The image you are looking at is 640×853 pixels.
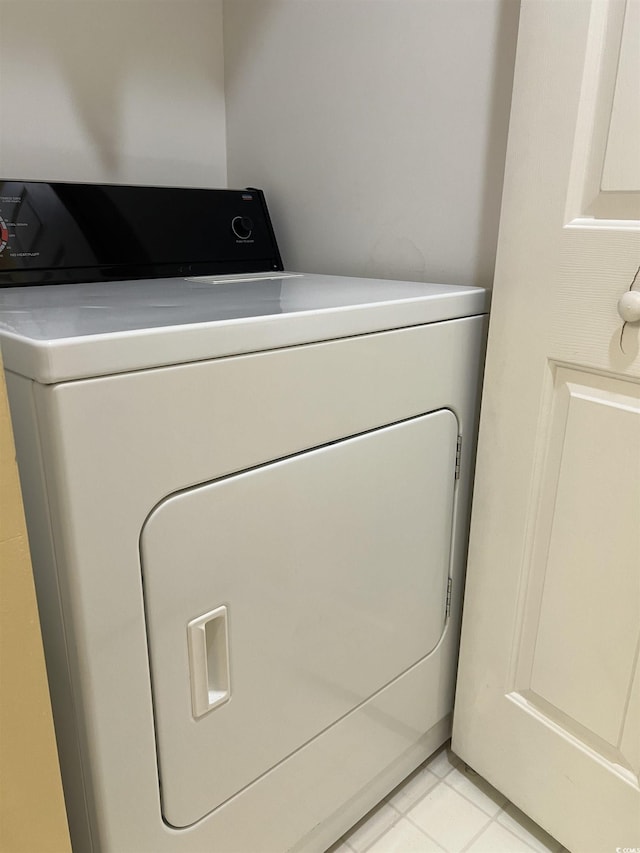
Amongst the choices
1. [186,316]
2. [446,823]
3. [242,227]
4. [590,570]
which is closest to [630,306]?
[590,570]

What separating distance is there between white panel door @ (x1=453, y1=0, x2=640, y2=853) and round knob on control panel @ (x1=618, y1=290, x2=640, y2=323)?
13 mm

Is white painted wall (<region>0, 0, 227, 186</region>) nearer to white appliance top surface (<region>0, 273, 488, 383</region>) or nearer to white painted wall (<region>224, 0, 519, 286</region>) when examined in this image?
white painted wall (<region>224, 0, 519, 286</region>)

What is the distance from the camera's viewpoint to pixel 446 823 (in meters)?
1.08

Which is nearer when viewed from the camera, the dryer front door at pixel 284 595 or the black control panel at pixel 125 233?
the dryer front door at pixel 284 595

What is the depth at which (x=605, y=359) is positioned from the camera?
81 centimetres

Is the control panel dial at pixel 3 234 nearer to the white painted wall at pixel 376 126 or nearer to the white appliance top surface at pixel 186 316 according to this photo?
the white appliance top surface at pixel 186 316

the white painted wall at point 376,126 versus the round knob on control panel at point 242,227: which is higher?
the white painted wall at point 376,126

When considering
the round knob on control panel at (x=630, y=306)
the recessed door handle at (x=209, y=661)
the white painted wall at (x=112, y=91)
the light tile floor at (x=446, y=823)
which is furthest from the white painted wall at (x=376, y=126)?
the light tile floor at (x=446, y=823)

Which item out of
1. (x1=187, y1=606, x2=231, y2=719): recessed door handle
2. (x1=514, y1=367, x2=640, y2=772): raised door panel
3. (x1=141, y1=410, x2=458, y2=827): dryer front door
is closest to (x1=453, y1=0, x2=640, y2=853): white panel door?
(x1=514, y1=367, x2=640, y2=772): raised door panel

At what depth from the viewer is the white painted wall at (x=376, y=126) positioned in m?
1.01

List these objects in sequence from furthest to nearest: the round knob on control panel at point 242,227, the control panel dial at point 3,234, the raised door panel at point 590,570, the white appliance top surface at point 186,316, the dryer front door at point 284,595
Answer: the round knob on control panel at point 242,227, the control panel dial at point 3,234, the raised door panel at point 590,570, the dryer front door at point 284,595, the white appliance top surface at point 186,316

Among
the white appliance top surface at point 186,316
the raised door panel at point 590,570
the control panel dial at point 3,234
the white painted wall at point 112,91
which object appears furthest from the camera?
the white painted wall at point 112,91

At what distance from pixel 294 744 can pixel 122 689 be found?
329 millimetres

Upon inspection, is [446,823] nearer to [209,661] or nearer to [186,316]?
[209,661]
